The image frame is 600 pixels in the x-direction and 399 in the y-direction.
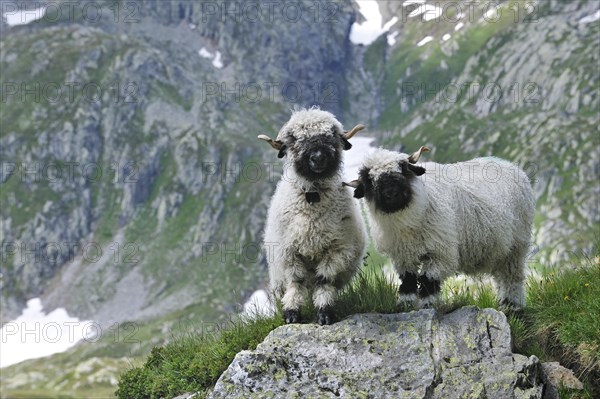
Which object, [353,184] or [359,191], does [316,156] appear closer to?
[353,184]

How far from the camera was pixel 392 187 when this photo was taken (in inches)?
501

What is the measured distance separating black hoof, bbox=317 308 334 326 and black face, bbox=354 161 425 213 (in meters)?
2.34

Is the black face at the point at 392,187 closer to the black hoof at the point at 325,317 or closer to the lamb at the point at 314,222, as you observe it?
the lamb at the point at 314,222

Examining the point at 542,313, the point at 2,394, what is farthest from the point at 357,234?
the point at 2,394

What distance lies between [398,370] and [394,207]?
321 cm

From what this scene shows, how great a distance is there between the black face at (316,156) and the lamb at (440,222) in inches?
25.0

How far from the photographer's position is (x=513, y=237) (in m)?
14.8

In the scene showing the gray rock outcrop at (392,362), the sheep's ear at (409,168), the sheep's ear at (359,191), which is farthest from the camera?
the sheep's ear at (359,191)

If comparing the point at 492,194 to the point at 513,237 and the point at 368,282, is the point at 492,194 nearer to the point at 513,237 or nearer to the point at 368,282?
the point at 513,237

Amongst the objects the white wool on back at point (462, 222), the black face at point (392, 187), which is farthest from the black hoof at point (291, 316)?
the black face at point (392, 187)

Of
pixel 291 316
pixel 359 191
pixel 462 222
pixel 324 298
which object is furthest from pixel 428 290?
pixel 291 316

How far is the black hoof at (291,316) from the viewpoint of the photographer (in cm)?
1287

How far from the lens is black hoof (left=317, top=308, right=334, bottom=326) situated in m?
12.7

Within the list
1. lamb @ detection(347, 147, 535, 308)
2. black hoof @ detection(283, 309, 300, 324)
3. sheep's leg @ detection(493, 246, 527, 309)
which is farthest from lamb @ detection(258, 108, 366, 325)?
sheep's leg @ detection(493, 246, 527, 309)
